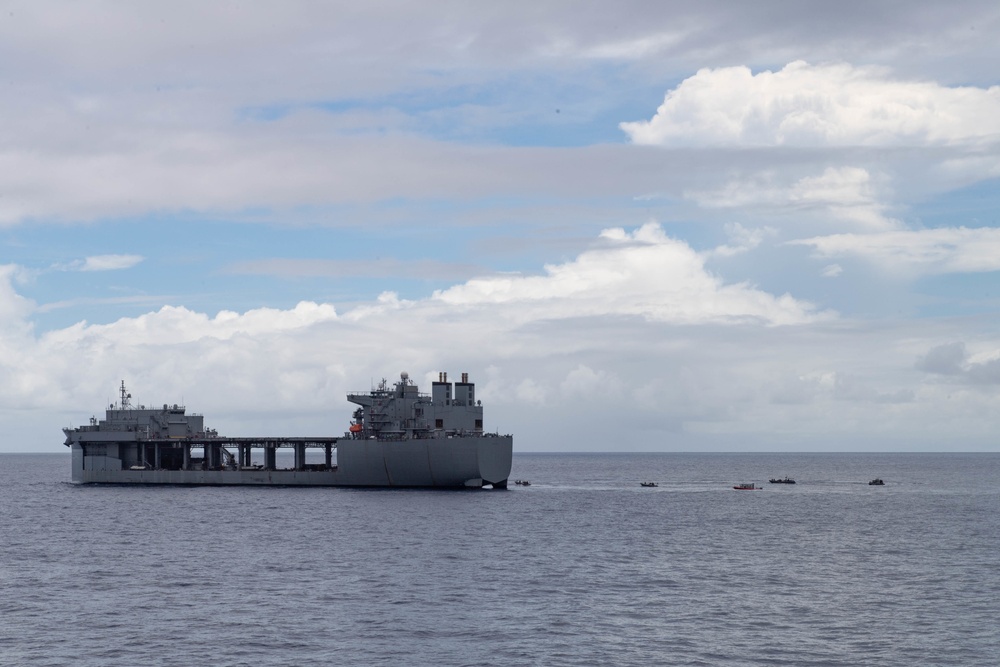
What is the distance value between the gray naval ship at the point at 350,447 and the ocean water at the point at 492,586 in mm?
9523

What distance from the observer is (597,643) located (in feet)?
140

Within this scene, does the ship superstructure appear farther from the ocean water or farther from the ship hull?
the ocean water

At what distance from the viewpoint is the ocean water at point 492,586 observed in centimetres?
4162

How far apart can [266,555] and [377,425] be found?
1876 inches

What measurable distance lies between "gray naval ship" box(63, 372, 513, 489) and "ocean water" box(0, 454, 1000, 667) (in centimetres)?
952

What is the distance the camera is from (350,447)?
115 metres

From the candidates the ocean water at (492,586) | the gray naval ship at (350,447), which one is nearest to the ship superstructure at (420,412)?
the gray naval ship at (350,447)

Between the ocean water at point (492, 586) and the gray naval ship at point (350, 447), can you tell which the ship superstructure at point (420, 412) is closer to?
the gray naval ship at point (350, 447)

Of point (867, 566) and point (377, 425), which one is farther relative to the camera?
point (377, 425)

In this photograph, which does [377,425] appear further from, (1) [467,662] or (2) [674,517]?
A: (1) [467,662]

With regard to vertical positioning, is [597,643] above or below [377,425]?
below

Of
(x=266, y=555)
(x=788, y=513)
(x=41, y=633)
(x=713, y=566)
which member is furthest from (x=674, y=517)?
(x=41, y=633)

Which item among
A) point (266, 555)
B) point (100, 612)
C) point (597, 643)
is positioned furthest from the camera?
point (266, 555)

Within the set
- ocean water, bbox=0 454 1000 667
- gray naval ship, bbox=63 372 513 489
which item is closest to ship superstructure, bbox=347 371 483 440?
gray naval ship, bbox=63 372 513 489
